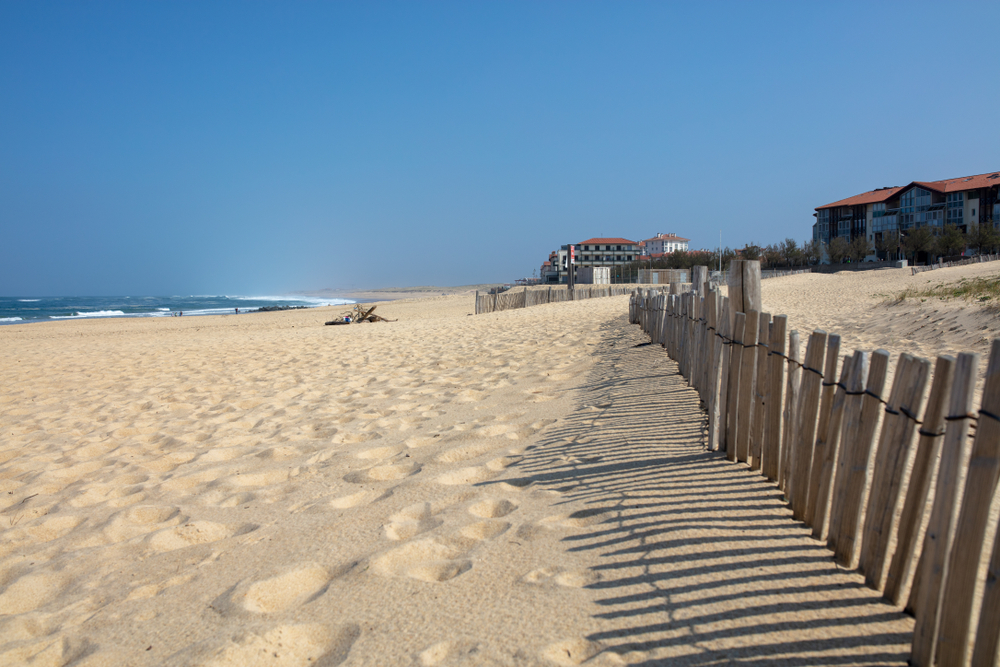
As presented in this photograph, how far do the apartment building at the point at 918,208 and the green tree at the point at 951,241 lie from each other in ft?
10.9

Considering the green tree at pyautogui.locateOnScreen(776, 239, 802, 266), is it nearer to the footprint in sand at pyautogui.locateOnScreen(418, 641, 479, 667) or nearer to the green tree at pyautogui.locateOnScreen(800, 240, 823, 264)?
the green tree at pyautogui.locateOnScreen(800, 240, 823, 264)

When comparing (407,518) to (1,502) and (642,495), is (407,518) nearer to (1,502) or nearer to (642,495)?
(642,495)

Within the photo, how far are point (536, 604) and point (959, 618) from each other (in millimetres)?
1338

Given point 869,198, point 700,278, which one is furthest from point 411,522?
point 869,198

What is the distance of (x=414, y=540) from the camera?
9.58 ft

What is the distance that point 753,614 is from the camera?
81.1 inches

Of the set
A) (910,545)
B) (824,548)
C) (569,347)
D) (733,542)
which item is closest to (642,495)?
(733,542)

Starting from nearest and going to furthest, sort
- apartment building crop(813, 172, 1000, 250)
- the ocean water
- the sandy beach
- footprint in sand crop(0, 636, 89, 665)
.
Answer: the sandy beach
footprint in sand crop(0, 636, 89, 665)
the ocean water
apartment building crop(813, 172, 1000, 250)

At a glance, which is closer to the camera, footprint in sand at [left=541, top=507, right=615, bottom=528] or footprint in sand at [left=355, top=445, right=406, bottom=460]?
footprint in sand at [left=541, top=507, right=615, bottom=528]

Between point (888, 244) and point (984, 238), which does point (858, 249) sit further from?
point (984, 238)

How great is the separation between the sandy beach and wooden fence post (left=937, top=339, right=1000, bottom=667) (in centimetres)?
20

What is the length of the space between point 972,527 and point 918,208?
65.4m

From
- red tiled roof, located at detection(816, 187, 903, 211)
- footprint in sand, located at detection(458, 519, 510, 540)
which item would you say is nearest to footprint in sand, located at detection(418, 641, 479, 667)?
footprint in sand, located at detection(458, 519, 510, 540)

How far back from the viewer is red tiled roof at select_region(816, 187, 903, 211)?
190 feet
